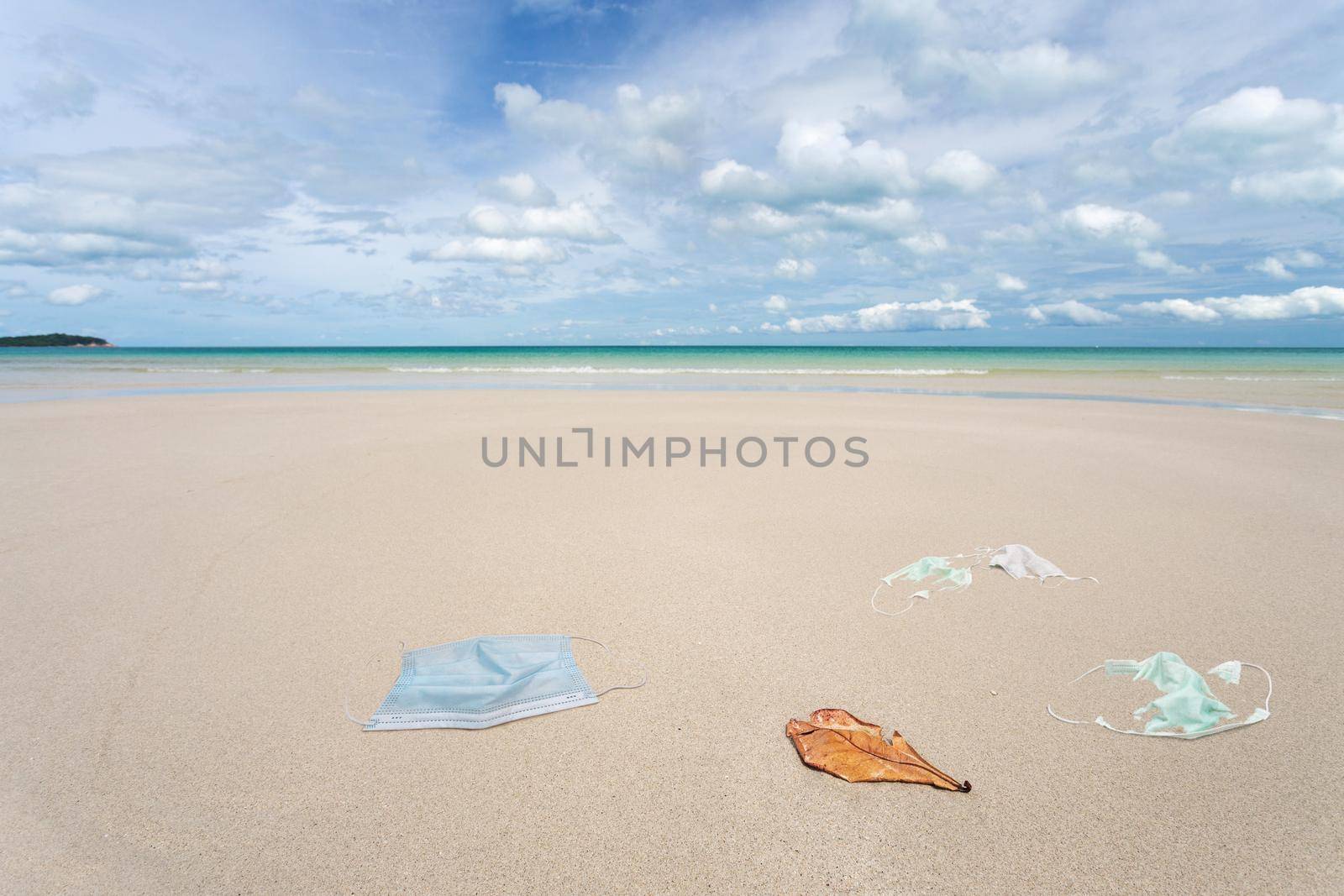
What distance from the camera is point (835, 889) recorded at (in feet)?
6.81

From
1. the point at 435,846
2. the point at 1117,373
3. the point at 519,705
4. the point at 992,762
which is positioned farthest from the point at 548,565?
the point at 1117,373

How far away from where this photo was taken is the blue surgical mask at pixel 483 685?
2.92 m

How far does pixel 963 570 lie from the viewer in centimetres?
462

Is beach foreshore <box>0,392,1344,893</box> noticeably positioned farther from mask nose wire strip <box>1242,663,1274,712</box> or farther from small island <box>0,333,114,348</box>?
small island <box>0,333,114,348</box>

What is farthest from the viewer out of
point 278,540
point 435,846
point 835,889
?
point 278,540

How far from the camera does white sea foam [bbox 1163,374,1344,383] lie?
2656 centimetres

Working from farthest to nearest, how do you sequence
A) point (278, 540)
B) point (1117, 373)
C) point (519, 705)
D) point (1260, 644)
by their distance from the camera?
point (1117, 373) → point (278, 540) → point (1260, 644) → point (519, 705)

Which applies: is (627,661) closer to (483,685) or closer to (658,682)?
(658,682)

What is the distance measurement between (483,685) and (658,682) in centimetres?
83

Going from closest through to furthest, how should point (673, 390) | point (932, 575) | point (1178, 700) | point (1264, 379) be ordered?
point (1178, 700), point (932, 575), point (673, 390), point (1264, 379)

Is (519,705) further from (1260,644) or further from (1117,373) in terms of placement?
(1117,373)

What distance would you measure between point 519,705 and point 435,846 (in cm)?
82

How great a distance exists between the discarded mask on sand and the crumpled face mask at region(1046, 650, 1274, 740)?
1.08 metres

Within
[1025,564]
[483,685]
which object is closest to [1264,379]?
[1025,564]
